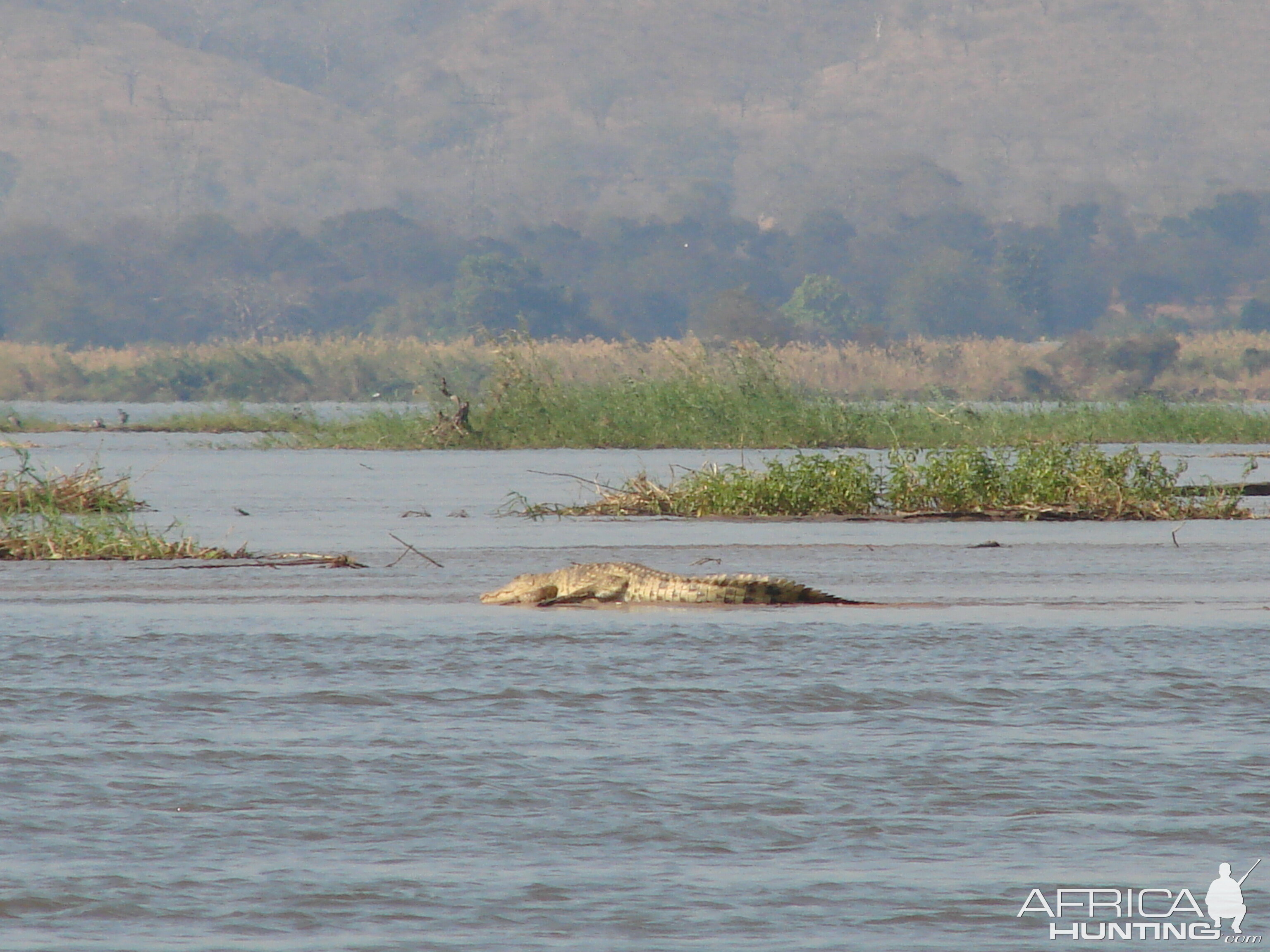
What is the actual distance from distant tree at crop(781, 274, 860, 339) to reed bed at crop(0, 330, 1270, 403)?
2616 centimetres

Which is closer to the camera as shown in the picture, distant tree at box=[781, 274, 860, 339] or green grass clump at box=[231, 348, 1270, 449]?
green grass clump at box=[231, 348, 1270, 449]

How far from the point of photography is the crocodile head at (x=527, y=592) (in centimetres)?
1402

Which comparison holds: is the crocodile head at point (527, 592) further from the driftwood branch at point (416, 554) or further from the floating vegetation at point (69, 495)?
the floating vegetation at point (69, 495)

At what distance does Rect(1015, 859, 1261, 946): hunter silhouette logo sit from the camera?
227 inches

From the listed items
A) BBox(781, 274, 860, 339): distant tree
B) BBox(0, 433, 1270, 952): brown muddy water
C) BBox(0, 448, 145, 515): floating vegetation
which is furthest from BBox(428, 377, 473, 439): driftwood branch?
BBox(781, 274, 860, 339): distant tree

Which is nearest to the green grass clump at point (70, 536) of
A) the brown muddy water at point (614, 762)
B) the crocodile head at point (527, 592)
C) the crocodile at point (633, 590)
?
the brown muddy water at point (614, 762)

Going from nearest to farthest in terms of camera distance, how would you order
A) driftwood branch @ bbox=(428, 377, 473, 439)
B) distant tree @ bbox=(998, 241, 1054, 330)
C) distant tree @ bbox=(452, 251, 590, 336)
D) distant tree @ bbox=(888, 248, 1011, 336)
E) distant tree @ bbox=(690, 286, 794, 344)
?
driftwood branch @ bbox=(428, 377, 473, 439), distant tree @ bbox=(690, 286, 794, 344), distant tree @ bbox=(452, 251, 590, 336), distant tree @ bbox=(888, 248, 1011, 336), distant tree @ bbox=(998, 241, 1054, 330)

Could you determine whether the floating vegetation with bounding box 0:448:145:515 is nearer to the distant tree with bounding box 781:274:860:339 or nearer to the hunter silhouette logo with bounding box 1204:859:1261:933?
the hunter silhouette logo with bounding box 1204:859:1261:933

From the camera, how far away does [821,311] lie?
112 m

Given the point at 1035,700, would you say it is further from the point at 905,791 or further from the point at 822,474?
the point at 822,474

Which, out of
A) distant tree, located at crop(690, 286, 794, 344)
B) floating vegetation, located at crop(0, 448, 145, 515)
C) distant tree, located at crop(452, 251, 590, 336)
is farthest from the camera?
distant tree, located at crop(452, 251, 590, 336)

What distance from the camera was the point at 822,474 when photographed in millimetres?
22906

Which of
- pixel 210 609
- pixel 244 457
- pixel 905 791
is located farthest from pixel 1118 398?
pixel 905 791

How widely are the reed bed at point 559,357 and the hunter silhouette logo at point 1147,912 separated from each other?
59.2m
